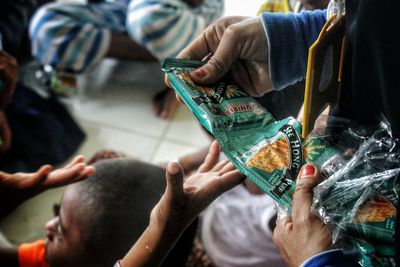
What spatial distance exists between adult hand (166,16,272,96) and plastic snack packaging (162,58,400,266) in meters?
0.02

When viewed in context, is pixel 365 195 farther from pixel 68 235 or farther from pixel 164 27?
pixel 164 27

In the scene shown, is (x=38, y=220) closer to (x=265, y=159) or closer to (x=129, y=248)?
(x=129, y=248)

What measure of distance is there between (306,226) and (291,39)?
0.23 meters

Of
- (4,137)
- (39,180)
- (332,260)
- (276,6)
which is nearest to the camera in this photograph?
(332,260)

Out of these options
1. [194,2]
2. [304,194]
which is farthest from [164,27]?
[304,194]

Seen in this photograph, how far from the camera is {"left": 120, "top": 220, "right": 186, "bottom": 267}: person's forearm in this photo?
0.58 m

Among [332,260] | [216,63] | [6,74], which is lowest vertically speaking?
[6,74]

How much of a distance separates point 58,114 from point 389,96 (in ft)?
3.58

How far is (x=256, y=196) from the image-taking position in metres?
0.95

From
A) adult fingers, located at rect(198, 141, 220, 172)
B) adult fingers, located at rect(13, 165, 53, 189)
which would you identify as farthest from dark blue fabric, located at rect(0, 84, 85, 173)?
adult fingers, located at rect(198, 141, 220, 172)

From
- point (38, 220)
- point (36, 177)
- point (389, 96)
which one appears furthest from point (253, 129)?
point (38, 220)

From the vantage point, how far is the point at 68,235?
758 millimetres

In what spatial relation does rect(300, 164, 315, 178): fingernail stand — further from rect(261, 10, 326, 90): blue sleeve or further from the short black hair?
the short black hair

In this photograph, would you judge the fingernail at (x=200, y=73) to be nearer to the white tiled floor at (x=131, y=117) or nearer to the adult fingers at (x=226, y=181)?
the adult fingers at (x=226, y=181)
